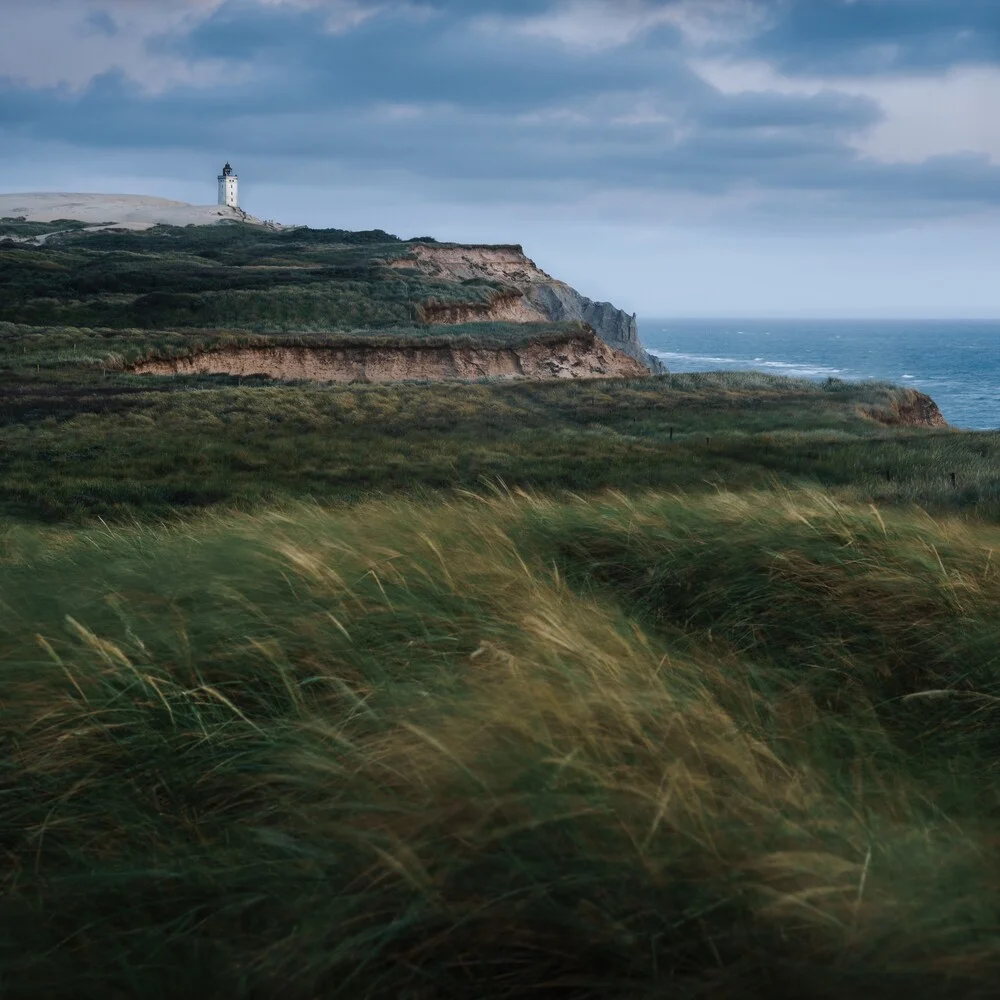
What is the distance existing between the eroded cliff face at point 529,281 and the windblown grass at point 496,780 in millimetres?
47199

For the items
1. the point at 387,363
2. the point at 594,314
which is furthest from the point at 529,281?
the point at 387,363

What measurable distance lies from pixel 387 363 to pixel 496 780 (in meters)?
29.5

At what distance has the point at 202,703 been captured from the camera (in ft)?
9.97

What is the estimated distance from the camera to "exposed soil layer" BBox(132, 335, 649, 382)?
28734 millimetres

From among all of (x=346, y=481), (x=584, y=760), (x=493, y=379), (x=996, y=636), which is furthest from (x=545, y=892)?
(x=493, y=379)

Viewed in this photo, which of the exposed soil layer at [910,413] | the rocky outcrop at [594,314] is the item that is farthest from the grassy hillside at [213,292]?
the exposed soil layer at [910,413]

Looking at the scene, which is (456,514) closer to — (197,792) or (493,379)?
(197,792)

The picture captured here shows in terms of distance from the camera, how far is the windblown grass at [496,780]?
6.51 feet

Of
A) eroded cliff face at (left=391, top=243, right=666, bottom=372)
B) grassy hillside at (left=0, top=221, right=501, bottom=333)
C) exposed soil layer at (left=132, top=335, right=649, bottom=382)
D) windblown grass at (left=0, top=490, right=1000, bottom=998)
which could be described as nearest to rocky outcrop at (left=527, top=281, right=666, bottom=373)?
eroded cliff face at (left=391, top=243, right=666, bottom=372)

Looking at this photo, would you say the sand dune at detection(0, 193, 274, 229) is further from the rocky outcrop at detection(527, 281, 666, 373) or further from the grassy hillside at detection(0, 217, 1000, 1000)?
the grassy hillside at detection(0, 217, 1000, 1000)

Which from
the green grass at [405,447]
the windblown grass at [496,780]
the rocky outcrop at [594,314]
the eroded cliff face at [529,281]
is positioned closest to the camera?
the windblown grass at [496,780]

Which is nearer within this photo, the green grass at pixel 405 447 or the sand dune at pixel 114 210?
the green grass at pixel 405 447

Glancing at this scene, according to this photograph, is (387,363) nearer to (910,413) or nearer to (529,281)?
(910,413)

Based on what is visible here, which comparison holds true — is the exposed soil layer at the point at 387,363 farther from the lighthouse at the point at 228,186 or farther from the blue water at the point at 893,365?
the lighthouse at the point at 228,186
